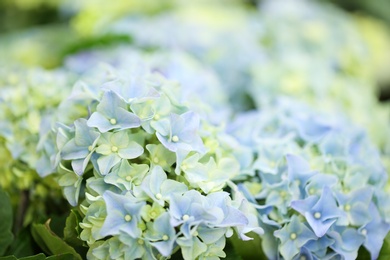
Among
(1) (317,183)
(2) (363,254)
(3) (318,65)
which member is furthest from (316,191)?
(3) (318,65)

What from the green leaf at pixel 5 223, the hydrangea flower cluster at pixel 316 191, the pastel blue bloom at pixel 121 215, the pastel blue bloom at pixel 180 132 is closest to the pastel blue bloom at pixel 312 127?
the hydrangea flower cluster at pixel 316 191

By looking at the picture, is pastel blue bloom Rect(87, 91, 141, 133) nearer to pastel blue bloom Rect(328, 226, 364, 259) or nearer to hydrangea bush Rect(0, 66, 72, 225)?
hydrangea bush Rect(0, 66, 72, 225)

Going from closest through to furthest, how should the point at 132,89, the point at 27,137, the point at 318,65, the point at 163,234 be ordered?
the point at 163,234
the point at 132,89
the point at 27,137
the point at 318,65

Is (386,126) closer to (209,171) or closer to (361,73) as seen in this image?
(361,73)

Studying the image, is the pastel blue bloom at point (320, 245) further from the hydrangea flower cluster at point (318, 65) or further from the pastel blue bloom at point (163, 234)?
the hydrangea flower cluster at point (318, 65)

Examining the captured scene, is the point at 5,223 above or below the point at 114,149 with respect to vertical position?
below

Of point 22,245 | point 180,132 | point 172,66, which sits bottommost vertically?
point 22,245

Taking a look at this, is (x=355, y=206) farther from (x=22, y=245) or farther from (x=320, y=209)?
(x=22, y=245)

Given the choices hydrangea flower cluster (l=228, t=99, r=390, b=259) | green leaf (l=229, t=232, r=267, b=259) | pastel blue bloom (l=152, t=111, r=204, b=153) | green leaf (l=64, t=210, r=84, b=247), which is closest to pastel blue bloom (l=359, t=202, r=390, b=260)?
hydrangea flower cluster (l=228, t=99, r=390, b=259)
